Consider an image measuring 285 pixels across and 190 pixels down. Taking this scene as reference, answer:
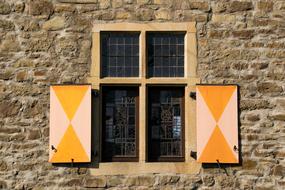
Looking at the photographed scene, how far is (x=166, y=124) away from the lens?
276 inches

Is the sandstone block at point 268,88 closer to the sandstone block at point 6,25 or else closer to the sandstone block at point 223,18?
the sandstone block at point 223,18

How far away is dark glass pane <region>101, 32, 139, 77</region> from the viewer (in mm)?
7023

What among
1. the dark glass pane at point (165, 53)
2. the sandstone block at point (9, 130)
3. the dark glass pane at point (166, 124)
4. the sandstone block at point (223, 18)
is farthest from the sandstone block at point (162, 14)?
the sandstone block at point (9, 130)

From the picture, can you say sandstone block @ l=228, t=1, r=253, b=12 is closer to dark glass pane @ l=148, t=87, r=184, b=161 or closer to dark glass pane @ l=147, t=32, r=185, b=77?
dark glass pane @ l=147, t=32, r=185, b=77

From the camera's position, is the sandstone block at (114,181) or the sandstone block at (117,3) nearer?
the sandstone block at (114,181)

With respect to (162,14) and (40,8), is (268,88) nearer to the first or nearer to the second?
(162,14)

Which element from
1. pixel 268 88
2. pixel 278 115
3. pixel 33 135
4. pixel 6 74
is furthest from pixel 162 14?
pixel 33 135

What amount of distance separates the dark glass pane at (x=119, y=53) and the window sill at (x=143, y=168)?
1156 mm

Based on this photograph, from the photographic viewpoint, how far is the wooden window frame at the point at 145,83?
6.82 meters

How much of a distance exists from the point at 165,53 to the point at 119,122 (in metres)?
1.08

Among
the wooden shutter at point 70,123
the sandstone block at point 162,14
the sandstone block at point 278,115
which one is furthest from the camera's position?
the sandstone block at point 162,14

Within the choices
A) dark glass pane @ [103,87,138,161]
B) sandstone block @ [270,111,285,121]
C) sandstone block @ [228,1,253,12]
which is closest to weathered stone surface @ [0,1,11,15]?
dark glass pane @ [103,87,138,161]

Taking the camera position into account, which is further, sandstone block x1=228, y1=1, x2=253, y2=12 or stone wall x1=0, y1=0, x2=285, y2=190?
sandstone block x1=228, y1=1, x2=253, y2=12

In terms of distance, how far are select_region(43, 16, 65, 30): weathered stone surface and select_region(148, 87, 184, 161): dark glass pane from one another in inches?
56.3
